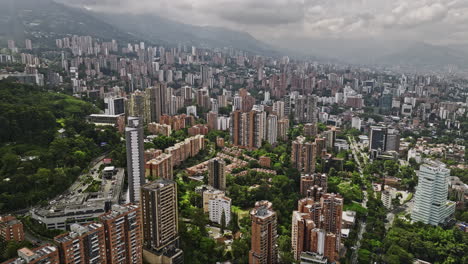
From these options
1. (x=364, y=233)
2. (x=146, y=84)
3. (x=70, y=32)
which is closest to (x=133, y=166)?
(x=364, y=233)

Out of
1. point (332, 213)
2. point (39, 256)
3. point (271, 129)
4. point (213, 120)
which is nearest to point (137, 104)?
point (213, 120)

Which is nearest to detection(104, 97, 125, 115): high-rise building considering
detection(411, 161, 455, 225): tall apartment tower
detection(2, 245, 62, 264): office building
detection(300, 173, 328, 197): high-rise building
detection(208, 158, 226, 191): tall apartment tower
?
detection(208, 158, 226, 191): tall apartment tower

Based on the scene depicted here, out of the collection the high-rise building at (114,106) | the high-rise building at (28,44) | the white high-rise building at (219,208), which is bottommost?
the white high-rise building at (219,208)

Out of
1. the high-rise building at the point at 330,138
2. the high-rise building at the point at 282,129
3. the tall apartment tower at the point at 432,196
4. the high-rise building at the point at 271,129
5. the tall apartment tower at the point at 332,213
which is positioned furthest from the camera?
the high-rise building at the point at 282,129

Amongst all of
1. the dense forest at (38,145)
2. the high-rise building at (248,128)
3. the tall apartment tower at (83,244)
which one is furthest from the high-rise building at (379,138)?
the tall apartment tower at (83,244)

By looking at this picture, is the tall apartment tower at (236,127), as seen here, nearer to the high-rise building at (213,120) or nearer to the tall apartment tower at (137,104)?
the high-rise building at (213,120)

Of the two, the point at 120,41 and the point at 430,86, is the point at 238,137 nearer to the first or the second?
the point at 430,86
